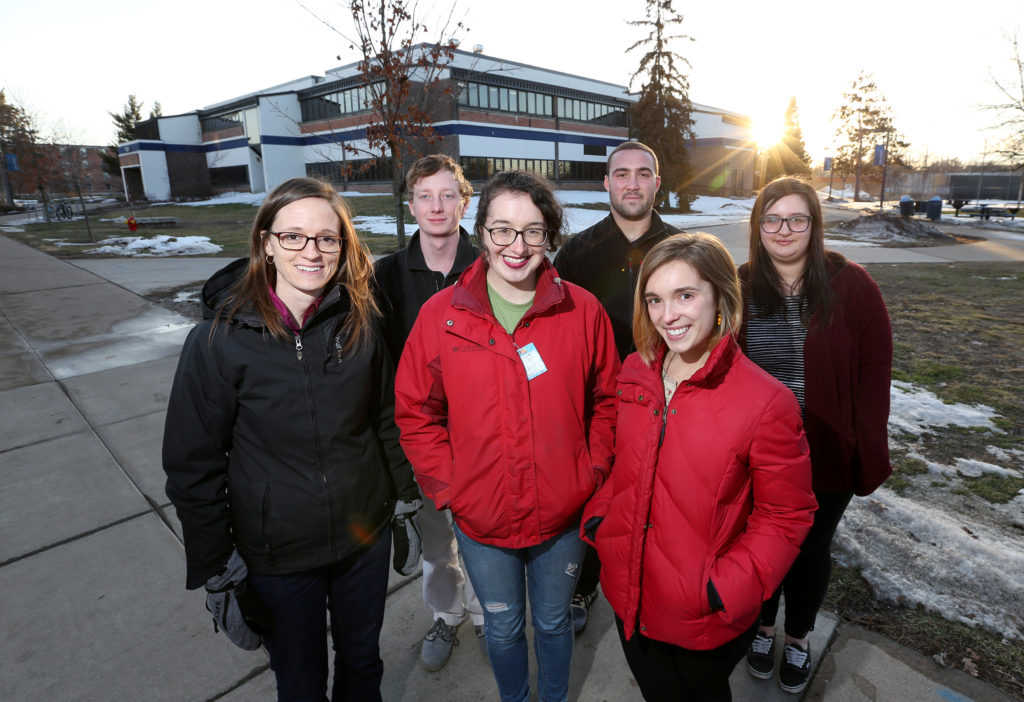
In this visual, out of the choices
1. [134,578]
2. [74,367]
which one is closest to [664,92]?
[74,367]

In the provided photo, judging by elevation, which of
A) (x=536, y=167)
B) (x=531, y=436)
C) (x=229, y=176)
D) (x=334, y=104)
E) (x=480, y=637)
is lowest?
(x=480, y=637)

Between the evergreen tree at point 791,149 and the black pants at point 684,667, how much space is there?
6261 cm

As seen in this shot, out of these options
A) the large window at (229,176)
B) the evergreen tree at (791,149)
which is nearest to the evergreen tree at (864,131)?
the evergreen tree at (791,149)

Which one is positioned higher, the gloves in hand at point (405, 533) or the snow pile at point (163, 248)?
the snow pile at point (163, 248)

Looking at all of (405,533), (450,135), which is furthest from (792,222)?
(450,135)

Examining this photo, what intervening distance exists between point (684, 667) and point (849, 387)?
1229mm

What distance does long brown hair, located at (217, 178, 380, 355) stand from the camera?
5.98ft

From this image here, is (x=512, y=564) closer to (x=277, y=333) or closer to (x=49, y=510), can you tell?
(x=277, y=333)

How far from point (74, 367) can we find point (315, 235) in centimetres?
644

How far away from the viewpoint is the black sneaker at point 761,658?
2.41m

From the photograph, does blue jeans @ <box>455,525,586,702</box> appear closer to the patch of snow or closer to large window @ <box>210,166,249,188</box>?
the patch of snow

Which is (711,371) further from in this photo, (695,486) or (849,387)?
(849,387)

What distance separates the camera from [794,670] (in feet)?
7.67

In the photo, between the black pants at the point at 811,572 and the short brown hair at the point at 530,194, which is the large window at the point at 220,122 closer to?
the short brown hair at the point at 530,194
